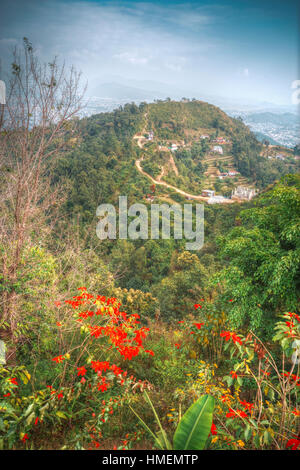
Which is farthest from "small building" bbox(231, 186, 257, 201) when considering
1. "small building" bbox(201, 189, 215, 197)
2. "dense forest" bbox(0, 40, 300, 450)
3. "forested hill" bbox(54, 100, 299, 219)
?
"dense forest" bbox(0, 40, 300, 450)

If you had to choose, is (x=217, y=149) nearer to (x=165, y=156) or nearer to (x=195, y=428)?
(x=165, y=156)

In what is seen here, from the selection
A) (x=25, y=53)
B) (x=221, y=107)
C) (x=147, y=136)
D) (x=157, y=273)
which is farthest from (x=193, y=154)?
(x=25, y=53)

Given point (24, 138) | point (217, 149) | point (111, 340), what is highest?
point (217, 149)

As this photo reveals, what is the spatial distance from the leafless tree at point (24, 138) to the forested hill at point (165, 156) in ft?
60.4

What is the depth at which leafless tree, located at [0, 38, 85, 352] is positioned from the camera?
2242 millimetres

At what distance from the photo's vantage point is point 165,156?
3656cm

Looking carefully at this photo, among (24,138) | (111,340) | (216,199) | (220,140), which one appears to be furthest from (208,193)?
(111,340)

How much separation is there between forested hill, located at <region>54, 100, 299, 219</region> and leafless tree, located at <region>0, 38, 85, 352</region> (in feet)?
60.4

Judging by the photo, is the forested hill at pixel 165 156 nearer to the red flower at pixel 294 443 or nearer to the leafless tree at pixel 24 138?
the leafless tree at pixel 24 138

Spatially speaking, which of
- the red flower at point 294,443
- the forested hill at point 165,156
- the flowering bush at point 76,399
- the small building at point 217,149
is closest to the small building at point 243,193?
the forested hill at point 165,156

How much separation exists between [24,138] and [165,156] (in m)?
36.5

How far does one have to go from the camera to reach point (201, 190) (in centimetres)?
3438

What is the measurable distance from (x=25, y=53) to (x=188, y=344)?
12.7ft
